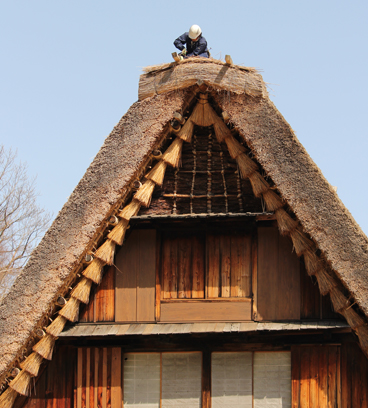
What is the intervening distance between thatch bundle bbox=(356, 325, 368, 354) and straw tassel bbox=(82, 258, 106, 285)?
317 centimetres

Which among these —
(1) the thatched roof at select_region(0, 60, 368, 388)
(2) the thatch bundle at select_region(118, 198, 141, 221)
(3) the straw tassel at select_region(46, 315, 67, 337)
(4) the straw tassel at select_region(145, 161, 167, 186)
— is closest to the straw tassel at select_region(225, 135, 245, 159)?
(1) the thatched roof at select_region(0, 60, 368, 388)

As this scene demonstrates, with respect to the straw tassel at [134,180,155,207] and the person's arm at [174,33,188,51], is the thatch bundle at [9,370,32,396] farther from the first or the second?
the person's arm at [174,33,188,51]

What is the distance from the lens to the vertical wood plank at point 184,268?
7957mm

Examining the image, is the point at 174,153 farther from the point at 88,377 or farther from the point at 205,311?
the point at 88,377

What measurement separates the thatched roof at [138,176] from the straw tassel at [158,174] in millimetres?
159

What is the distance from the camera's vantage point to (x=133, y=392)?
25.4 ft

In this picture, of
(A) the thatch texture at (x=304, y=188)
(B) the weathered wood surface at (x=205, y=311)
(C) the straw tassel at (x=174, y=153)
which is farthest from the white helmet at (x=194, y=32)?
(B) the weathered wood surface at (x=205, y=311)

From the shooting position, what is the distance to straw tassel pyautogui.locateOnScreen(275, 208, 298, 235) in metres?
7.52

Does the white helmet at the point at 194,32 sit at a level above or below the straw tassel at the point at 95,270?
above

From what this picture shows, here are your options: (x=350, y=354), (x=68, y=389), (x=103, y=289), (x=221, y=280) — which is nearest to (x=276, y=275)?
(x=221, y=280)

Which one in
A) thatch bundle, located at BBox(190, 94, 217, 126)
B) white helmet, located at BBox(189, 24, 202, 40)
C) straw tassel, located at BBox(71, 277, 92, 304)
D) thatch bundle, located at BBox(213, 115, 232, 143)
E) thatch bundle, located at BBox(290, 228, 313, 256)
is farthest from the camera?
white helmet, located at BBox(189, 24, 202, 40)

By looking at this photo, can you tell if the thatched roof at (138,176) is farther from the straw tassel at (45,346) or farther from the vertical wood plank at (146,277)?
the vertical wood plank at (146,277)

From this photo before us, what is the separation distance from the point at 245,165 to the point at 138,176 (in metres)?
1.40

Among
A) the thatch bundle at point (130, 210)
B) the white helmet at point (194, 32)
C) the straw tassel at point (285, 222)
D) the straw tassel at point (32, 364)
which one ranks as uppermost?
the white helmet at point (194, 32)
